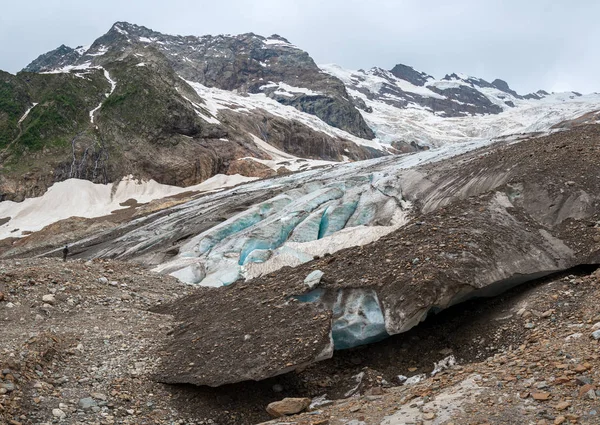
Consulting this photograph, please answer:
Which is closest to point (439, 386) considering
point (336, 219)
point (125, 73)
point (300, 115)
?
point (336, 219)

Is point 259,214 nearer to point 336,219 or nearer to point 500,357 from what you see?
point 336,219

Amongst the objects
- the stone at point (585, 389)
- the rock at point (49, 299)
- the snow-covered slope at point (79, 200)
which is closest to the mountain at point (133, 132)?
the snow-covered slope at point (79, 200)

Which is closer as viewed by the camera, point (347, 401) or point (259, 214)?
point (347, 401)

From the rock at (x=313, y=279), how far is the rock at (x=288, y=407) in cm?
377

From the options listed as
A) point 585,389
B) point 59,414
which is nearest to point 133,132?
point 59,414

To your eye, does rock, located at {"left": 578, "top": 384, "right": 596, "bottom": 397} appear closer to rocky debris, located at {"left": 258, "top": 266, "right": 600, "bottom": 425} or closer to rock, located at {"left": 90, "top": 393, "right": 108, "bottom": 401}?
rocky debris, located at {"left": 258, "top": 266, "right": 600, "bottom": 425}

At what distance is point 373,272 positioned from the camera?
1174 centimetres

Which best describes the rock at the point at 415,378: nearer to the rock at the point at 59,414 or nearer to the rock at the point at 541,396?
the rock at the point at 541,396

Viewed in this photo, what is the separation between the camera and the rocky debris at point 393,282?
10.1 m

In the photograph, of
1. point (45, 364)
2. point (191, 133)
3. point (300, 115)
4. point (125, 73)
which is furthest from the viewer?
point (300, 115)

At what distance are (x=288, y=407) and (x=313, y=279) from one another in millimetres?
4182

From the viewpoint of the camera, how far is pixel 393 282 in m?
10.9

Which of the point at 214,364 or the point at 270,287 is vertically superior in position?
the point at 270,287

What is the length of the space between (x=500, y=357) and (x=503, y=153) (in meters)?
19.0
